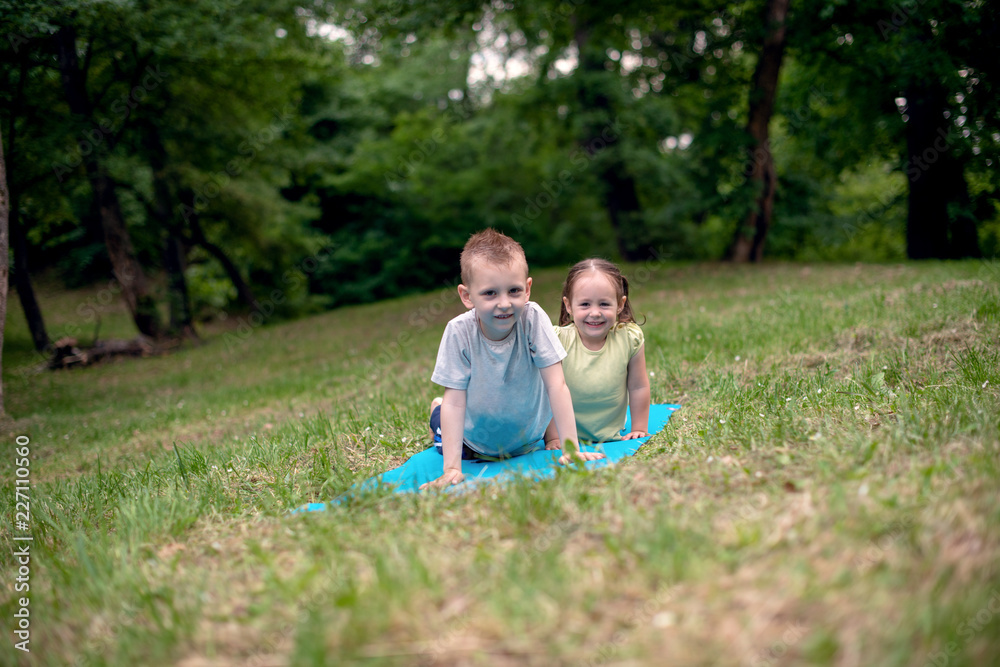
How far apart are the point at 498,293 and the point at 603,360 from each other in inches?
43.8

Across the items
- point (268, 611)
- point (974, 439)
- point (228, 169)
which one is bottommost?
point (268, 611)

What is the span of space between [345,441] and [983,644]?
142 inches

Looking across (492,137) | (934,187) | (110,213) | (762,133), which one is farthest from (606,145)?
(110,213)

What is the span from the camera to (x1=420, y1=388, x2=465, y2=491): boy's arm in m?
3.39

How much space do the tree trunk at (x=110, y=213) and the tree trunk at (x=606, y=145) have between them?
36.9 feet

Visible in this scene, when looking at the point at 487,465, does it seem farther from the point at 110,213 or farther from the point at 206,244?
the point at 206,244

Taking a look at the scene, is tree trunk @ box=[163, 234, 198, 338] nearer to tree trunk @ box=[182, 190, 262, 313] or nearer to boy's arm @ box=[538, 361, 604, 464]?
tree trunk @ box=[182, 190, 262, 313]

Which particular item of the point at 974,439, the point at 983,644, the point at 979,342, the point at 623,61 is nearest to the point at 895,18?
the point at 623,61

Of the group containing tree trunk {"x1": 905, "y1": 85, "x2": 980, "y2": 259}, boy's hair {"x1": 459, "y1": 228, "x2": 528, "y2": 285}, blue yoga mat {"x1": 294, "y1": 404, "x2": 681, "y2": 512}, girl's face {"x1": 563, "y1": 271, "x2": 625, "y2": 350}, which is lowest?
blue yoga mat {"x1": 294, "y1": 404, "x2": 681, "y2": 512}

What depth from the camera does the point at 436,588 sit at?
1.87 metres

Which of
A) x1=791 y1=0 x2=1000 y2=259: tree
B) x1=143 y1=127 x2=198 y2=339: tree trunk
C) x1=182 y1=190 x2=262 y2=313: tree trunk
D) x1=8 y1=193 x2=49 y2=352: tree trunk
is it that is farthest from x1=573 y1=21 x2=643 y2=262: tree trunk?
x1=8 y1=193 x2=49 y2=352: tree trunk

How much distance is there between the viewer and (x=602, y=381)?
13.5ft

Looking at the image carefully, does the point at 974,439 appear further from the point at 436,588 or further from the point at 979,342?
the point at 979,342

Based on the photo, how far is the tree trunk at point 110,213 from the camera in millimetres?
12742
